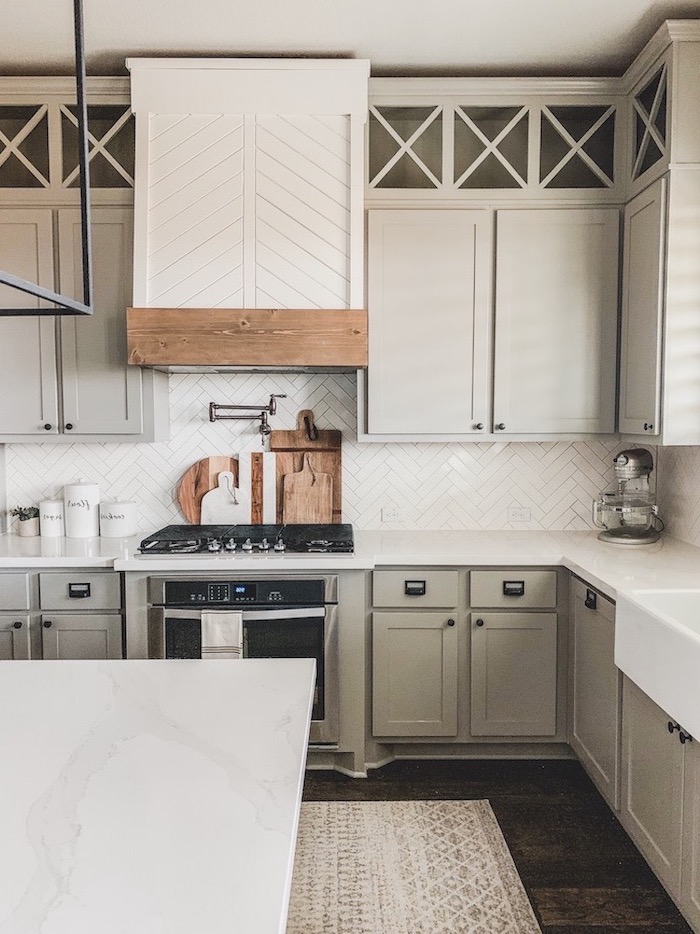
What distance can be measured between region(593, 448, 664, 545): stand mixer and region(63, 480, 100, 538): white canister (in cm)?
229

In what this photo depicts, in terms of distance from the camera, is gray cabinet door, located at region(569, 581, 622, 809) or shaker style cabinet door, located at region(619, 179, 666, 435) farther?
shaker style cabinet door, located at region(619, 179, 666, 435)

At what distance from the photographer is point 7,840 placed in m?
0.95

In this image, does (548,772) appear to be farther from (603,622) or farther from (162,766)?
(162,766)

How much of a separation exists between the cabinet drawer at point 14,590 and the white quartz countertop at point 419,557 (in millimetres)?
50

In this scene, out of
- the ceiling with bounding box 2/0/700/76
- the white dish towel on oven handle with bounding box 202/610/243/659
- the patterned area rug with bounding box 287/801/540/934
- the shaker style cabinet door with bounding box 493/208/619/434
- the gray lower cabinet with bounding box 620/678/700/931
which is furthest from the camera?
the shaker style cabinet door with bounding box 493/208/619/434

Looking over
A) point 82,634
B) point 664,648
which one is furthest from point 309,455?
point 664,648

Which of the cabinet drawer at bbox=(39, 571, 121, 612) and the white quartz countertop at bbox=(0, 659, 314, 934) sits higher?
the white quartz countertop at bbox=(0, 659, 314, 934)

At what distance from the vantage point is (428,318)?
10.2 feet

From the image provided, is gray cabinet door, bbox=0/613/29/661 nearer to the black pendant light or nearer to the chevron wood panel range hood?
the chevron wood panel range hood

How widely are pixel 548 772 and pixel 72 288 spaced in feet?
9.35

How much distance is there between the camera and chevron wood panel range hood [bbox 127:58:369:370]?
2.95m

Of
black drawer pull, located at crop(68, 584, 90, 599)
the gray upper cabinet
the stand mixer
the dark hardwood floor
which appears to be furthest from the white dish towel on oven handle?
the stand mixer

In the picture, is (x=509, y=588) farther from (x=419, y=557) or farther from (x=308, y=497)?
(x=308, y=497)

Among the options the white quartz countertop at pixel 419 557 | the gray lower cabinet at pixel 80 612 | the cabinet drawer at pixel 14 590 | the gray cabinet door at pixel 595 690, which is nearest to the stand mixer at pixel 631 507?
the white quartz countertop at pixel 419 557
